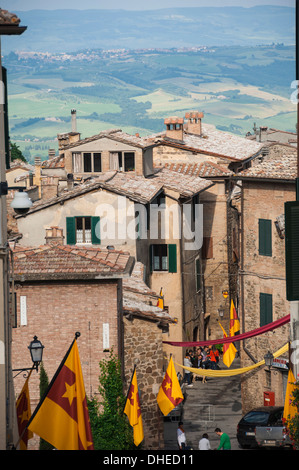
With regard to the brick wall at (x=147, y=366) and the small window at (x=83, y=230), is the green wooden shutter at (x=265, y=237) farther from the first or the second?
the brick wall at (x=147, y=366)

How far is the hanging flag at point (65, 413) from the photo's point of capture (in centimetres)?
2062

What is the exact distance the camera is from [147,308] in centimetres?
3158

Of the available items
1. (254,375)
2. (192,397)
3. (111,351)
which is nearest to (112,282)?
(111,351)

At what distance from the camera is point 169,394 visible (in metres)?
31.4

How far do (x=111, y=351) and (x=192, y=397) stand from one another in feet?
57.8

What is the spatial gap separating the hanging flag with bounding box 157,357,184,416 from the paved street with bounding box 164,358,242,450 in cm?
356

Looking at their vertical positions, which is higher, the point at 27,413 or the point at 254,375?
the point at 27,413

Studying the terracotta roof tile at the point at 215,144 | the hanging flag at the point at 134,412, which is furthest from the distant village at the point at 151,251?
the hanging flag at the point at 134,412

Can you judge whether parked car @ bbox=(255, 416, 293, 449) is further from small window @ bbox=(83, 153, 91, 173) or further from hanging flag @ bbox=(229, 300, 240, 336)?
small window @ bbox=(83, 153, 91, 173)

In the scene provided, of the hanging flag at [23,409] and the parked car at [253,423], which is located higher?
the hanging flag at [23,409]

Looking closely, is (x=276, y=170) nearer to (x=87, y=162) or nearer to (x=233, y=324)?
(x=233, y=324)

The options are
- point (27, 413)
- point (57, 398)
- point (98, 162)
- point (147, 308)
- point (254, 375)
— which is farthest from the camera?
point (98, 162)

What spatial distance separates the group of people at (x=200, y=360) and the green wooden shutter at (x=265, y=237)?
26.8 ft

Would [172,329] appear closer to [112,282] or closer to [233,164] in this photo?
[233,164]
